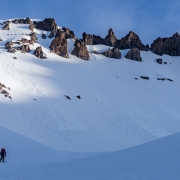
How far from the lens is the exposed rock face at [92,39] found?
3424 inches

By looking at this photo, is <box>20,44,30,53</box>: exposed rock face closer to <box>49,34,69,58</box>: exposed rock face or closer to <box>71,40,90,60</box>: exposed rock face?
<box>49,34,69,58</box>: exposed rock face

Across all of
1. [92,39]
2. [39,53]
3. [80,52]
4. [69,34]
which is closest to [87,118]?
[39,53]

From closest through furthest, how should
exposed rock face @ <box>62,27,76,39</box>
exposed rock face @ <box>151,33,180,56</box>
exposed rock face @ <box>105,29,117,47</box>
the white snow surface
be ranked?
the white snow surface
exposed rock face @ <box>62,27,76,39</box>
exposed rock face @ <box>151,33,180,56</box>
exposed rock face @ <box>105,29,117,47</box>

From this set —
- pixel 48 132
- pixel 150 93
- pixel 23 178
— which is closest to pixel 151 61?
pixel 150 93

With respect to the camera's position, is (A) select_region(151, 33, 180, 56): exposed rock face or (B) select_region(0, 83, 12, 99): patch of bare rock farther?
(A) select_region(151, 33, 180, 56): exposed rock face

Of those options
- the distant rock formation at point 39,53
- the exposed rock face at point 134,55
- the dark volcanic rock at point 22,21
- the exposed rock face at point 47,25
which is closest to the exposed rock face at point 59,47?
the distant rock formation at point 39,53

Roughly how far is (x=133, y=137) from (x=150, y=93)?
22161 millimetres

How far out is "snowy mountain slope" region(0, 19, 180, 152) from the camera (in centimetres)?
3703

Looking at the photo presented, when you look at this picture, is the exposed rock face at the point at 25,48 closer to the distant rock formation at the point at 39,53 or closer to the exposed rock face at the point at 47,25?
the distant rock formation at the point at 39,53

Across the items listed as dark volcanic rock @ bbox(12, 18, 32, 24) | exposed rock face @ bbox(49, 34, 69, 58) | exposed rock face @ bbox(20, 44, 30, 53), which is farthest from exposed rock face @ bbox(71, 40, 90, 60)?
dark volcanic rock @ bbox(12, 18, 32, 24)

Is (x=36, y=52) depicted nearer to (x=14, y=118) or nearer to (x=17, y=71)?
(x=17, y=71)

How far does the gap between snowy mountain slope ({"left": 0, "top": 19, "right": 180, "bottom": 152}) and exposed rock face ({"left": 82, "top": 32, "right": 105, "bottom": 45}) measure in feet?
37.3

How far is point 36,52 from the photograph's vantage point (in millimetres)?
65125

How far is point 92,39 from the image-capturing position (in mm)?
88188
